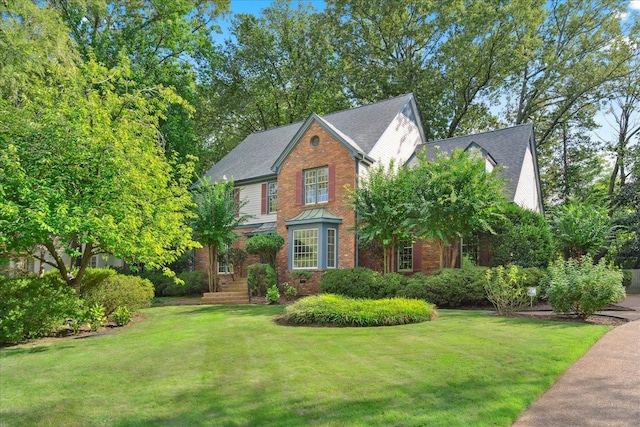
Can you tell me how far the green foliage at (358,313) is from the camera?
10.6m

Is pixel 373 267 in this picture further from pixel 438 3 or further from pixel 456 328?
pixel 438 3

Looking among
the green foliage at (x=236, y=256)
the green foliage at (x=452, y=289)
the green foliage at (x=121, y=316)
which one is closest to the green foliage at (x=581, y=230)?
the green foliage at (x=452, y=289)

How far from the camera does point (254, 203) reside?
23.3 meters

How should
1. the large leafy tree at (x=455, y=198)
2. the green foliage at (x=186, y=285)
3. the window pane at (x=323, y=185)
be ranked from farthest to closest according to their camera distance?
the green foliage at (x=186, y=285), the window pane at (x=323, y=185), the large leafy tree at (x=455, y=198)

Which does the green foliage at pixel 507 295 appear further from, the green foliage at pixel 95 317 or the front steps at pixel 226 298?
the green foliage at pixel 95 317

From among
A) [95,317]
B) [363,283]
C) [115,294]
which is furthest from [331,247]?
[95,317]

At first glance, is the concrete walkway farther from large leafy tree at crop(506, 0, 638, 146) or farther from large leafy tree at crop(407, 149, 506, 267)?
large leafy tree at crop(506, 0, 638, 146)

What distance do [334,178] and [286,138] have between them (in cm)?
771

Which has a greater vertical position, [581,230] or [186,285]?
[581,230]

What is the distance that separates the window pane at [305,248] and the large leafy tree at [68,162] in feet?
25.5

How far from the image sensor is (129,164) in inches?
392

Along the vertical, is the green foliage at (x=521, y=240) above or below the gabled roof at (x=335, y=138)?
below

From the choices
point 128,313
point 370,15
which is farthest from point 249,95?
point 128,313

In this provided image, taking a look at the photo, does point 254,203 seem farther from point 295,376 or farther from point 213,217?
point 295,376
